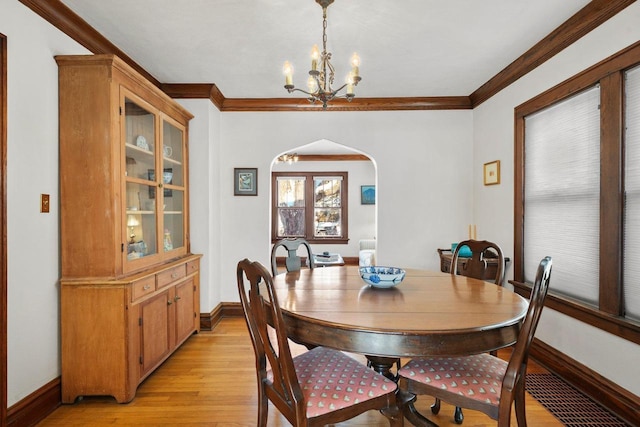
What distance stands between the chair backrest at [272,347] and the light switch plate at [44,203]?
147 cm

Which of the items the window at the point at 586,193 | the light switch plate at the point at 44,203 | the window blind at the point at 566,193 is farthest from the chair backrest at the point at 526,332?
the light switch plate at the point at 44,203

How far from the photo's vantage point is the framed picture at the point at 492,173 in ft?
11.2

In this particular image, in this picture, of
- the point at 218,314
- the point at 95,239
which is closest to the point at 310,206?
the point at 218,314

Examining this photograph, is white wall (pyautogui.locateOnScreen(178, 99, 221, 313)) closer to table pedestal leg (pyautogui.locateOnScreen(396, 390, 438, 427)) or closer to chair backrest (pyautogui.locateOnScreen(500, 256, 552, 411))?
table pedestal leg (pyautogui.locateOnScreen(396, 390, 438, 427))

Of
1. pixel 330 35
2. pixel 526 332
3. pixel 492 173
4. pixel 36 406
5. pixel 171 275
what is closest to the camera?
pixel 526 332

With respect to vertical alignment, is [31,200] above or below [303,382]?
above

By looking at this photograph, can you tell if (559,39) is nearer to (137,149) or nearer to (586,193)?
(586,193)

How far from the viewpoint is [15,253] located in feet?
6.22

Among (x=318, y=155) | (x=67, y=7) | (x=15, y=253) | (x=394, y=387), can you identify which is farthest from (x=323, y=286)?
(x=318, y=155)

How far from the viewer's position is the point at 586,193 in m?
2.35

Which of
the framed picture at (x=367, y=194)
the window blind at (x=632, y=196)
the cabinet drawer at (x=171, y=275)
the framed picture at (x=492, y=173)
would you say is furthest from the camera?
the framed picture at (x=367, y=194)

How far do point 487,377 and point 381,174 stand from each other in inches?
110

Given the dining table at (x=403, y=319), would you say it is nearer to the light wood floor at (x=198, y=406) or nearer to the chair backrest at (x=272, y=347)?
the chair backrest at (x=272, y=347)

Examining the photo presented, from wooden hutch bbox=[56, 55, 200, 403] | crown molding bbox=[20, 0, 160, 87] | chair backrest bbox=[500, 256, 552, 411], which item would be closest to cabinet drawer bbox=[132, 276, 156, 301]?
wooden hutch bbox=[56, 55, 200, 403]
